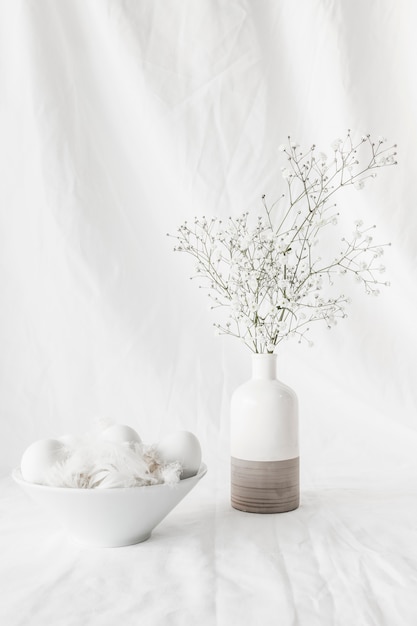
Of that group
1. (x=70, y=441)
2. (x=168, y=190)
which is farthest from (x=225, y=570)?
(x=168, y=190)

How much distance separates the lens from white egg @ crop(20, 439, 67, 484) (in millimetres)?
1021

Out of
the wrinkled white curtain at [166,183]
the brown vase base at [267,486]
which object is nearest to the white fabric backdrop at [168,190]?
the wrinkled white curtain at [166,183]

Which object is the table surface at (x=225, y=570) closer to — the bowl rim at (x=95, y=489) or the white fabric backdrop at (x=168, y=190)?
the bowl rim at (x=95, y=489)

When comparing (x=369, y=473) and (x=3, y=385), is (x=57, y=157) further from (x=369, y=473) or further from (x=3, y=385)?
(x=369, y=473)

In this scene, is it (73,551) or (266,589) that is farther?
(73,551)

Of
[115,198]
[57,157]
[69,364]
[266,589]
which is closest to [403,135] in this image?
[115,198]

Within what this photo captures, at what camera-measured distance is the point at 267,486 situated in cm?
124

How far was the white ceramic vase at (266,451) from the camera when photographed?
4.06 ft

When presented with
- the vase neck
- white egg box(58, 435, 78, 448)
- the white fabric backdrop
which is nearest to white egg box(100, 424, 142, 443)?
white egg box(58, 435, 78, 448)

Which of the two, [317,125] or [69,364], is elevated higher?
[317,125]

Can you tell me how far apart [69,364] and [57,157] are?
1.58 feet

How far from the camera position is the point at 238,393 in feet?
4.20

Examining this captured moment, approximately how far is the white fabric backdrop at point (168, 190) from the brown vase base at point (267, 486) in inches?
19.6

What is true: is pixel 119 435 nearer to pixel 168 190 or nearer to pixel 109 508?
pixel 109 508
